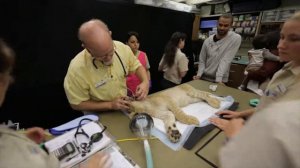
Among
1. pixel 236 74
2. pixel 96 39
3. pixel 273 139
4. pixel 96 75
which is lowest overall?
pixel 236 74

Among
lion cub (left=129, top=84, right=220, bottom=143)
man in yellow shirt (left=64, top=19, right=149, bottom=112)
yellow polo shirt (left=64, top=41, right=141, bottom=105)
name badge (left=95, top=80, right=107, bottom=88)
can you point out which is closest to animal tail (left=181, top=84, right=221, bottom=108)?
lion cub (left=129, top=84, right=220, bottom=143)

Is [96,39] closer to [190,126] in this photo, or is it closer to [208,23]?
[190,126]

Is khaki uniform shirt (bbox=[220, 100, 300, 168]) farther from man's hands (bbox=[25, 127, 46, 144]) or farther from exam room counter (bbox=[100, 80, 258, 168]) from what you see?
man's hands (bbox=[25, 127, 46, 144])

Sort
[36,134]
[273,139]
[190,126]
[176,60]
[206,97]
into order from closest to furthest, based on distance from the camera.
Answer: [273,139], [36,134], [190,126], [206,97], [176,60]

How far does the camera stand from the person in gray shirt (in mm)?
2136

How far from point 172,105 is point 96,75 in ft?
1.93

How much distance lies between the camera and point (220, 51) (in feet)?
7.27

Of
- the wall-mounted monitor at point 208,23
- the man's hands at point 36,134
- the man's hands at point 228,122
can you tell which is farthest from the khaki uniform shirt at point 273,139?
the wall-mounted monitor at point 208,23

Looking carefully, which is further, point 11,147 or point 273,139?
point 11,147

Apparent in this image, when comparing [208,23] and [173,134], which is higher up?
[208,23]

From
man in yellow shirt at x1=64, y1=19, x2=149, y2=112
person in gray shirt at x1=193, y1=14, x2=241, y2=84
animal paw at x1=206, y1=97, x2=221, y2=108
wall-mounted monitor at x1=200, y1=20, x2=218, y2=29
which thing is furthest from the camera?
wall-mounted monitor at x1=200, y1=20, x2=218, y2=29

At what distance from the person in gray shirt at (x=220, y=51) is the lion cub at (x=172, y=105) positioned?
91cm

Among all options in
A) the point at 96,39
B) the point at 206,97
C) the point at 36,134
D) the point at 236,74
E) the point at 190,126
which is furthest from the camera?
the point at 236,74

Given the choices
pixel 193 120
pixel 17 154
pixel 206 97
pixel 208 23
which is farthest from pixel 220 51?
pixel 208 23
